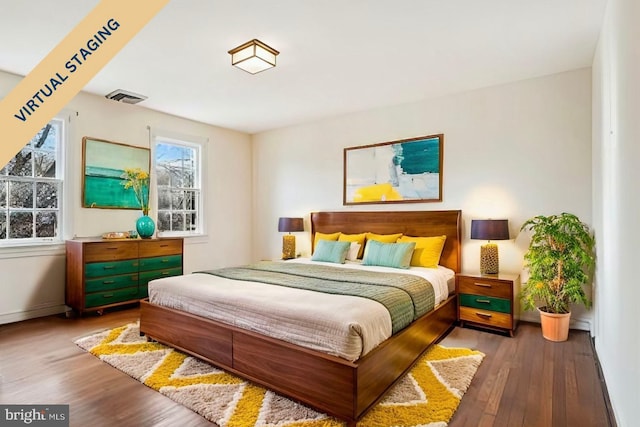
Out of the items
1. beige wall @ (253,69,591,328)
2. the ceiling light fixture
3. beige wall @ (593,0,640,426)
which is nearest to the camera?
beige wall @ (593,0,640,426)

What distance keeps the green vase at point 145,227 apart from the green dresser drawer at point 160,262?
301 mm

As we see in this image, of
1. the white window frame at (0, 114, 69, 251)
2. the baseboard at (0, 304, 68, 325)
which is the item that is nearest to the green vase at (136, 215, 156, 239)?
the white window frame at (0, 114, 69, 251)

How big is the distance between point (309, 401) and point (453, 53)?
9.90ft

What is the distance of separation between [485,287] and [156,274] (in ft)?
12.3

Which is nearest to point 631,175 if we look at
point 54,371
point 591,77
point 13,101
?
point 591,77

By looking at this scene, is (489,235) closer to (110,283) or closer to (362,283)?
(362,283)

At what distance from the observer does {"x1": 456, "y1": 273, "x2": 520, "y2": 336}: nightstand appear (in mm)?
3248

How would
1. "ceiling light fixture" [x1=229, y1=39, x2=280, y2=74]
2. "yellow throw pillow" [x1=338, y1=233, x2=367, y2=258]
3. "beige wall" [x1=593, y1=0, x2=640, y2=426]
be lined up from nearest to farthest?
"beige wall" [x1=593, y1=0, x2=640, y2=426] → "ceiling light fixture" [x1=229, y1=39, x2=280, y2=74] → "yellow throw pillow" [x1=338, y1=233, x2=367, y2=258]

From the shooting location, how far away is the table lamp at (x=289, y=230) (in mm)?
5172

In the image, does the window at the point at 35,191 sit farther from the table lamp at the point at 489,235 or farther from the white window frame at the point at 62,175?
the table lamp at the point at 489,235

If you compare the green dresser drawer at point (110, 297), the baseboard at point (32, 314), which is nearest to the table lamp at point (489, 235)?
the green dresser drawer at point (110, 297)

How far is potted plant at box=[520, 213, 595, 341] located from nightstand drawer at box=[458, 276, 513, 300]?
193 millimetres

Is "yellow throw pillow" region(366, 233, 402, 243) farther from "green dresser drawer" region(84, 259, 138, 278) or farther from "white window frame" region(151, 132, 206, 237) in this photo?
"green dresser drawer" region(84, 259, 138, 278)

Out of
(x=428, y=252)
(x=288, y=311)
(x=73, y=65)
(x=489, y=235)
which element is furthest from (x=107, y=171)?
(x=489, y=235)
